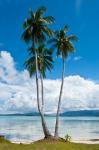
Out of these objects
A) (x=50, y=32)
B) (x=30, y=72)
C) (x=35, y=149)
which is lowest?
(x=35, y=149)

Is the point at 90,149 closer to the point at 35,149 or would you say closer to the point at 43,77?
the point at 35,149

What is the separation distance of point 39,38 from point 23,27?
2946 millimetres

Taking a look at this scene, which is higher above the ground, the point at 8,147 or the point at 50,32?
the point at 50,32

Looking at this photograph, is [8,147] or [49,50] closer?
[8,147]

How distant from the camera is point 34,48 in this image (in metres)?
50.6

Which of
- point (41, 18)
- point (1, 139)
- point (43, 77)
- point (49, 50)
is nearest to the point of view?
point (1, 139)

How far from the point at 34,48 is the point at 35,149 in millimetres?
20197

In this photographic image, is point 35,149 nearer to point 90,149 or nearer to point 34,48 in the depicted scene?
point 90,149

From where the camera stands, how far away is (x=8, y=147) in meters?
34.8

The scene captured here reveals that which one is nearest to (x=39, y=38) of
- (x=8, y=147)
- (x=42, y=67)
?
(x=42, y=67)

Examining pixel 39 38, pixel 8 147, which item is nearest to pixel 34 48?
pixel 39 38

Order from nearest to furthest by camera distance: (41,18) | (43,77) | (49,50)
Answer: (41,18), (49,50), (43,77)

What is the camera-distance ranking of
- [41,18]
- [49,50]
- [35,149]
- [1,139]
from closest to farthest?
[35,149] < [1,139] < [41,18] < [49,50]

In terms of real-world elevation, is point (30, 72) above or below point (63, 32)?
below
